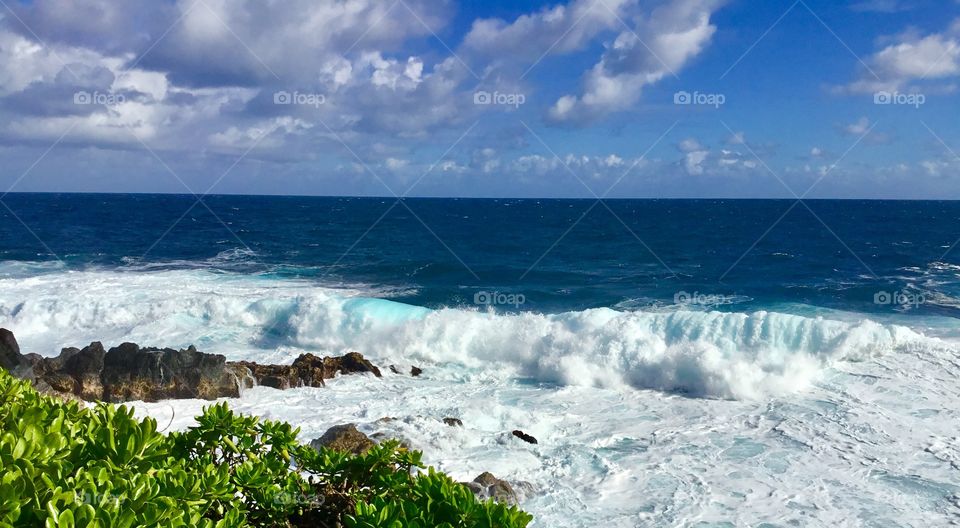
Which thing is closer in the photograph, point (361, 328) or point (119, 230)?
point (361, 328)

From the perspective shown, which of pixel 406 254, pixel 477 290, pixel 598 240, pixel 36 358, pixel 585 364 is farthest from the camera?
pixel 598 240

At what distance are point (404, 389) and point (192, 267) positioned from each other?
20.0 metres

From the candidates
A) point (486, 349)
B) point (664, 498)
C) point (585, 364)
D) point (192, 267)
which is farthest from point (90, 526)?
point (192, 267)

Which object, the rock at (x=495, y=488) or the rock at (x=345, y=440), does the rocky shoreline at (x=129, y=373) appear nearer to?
the rock at (x=345, y=440)

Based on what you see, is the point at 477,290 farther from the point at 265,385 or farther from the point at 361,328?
the point at 265,385

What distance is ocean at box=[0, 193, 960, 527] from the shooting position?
9086mm

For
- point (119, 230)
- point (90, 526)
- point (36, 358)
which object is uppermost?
point (119, 230)

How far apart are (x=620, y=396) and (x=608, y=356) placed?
6.08 ft

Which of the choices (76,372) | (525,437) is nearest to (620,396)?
(525,437)

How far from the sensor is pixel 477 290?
2588 cm

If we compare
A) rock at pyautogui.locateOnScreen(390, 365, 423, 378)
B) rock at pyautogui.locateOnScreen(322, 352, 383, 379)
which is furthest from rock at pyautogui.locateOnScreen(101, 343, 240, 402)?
rock at pyautogui.locateOnScreen(390, 365, 423, 378)

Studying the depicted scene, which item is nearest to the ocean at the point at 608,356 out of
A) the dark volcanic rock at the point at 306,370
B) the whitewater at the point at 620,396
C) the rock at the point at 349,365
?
the whitewater at the point at 620,396

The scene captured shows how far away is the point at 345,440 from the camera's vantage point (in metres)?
9.68

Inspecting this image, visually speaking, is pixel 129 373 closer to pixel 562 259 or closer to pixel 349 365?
pixel 349 365
